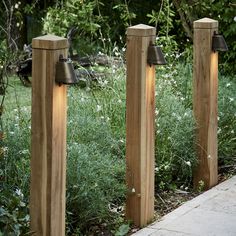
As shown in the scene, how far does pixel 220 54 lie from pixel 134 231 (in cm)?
539

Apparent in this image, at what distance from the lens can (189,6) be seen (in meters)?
9.71

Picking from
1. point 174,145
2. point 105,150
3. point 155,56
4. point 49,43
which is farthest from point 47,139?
point 174,145

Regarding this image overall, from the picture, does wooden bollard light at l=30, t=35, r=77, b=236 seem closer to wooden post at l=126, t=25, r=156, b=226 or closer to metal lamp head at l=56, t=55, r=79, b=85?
metal lamp head at l=56, t=55, r=79, b=85

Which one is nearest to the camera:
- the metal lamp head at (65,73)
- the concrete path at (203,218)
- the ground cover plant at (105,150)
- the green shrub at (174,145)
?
the metal lamp head at (65,73)

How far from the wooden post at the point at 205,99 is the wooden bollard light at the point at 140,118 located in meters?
1.04

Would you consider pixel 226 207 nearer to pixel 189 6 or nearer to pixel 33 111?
pixel 33 111

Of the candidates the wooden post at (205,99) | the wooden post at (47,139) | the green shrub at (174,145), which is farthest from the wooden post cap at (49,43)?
the wooden post at (205,99)

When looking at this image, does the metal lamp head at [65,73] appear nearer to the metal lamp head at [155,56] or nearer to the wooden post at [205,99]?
the metal lamp head at [155,56]

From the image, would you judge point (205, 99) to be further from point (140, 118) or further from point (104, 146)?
point (140, 118)

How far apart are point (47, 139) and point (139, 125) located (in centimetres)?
113

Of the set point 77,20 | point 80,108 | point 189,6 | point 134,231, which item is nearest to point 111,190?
point 134,231

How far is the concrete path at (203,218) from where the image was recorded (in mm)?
4922

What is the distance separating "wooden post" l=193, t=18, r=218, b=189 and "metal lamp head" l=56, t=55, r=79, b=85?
7.42ft

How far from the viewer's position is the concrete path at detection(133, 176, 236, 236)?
4922mm
